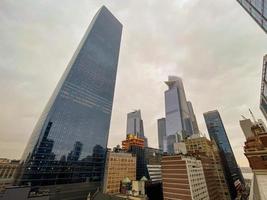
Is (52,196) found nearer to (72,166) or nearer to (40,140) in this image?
(72,166)

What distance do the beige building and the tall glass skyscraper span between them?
266 inches

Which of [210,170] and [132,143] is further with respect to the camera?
[132,143]

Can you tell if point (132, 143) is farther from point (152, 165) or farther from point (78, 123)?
point (78, 123)

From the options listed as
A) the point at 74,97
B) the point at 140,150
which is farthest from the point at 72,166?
the point at 140,150

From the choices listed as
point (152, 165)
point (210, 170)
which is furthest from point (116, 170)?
point (210, 170)

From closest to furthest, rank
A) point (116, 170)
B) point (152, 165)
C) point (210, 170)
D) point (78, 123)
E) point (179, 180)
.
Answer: point (179, 180), point (210, 170), point (78, 123), point (116, 170), point (152, 165)

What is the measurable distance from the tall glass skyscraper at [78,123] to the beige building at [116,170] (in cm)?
675

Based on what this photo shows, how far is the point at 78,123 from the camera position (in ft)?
299

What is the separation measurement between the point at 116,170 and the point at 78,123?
41.6 metres

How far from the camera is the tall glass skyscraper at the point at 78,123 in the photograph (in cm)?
7169

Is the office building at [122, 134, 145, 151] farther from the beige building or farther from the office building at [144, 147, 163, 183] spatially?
the beige building

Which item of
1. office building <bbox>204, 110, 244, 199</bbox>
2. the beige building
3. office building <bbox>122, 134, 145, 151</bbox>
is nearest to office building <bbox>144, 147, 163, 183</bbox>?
office building <bbox>122, 134, 145, 151</bbox>

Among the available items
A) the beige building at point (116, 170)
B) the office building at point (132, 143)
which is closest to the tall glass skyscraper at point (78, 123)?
the beige building at point (116, 170)

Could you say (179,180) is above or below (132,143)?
below
